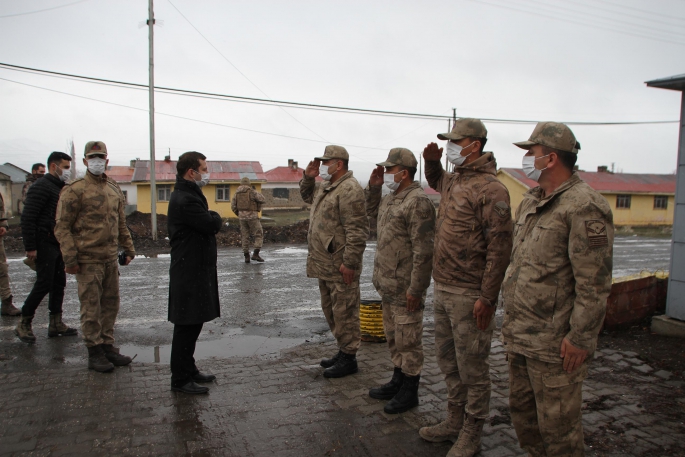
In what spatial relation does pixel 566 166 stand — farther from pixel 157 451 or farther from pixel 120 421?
pixel 120 421

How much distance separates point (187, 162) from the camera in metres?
4.51

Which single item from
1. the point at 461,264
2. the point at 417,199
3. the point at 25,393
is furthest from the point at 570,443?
the point at 25,393

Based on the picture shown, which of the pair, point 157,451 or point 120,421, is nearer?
point 157,451

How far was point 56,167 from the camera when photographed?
597 centimetres

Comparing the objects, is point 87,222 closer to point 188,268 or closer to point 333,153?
point 188,268

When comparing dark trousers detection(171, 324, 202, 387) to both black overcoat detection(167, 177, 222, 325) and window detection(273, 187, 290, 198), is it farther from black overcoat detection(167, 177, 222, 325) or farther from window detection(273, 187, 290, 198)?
window detection(273, 187, 290, 198)

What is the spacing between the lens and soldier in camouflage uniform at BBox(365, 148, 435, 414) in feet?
13.0

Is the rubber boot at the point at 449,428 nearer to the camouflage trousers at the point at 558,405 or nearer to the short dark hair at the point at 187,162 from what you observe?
the camouflage trousers at the point at 558,405

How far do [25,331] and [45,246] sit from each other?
1.02m

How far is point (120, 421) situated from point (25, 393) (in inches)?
46.2

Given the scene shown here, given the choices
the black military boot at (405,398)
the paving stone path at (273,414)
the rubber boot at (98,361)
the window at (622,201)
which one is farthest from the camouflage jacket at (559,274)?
the window at (622,201)

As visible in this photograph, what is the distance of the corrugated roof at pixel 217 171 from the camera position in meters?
35.5

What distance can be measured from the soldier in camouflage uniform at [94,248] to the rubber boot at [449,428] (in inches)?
125

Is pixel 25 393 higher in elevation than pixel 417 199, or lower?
lower
